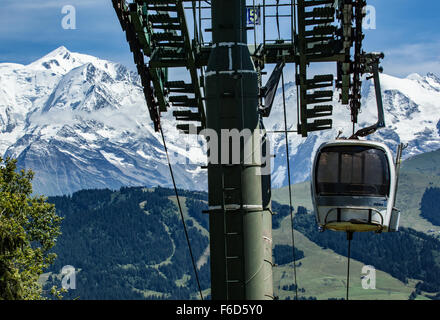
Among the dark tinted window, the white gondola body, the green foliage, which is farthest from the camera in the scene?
the green foliage

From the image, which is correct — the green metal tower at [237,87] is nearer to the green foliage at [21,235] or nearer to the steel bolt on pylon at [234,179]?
the steel bolt on pylon at [234,179]

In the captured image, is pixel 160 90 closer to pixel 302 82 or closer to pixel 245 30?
pixel 302 82

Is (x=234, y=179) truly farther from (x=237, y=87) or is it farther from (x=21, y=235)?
(x=21, y=235)

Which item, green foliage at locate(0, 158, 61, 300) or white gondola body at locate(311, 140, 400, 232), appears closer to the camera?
white gondola body at locate(311, 140, 400, 232)

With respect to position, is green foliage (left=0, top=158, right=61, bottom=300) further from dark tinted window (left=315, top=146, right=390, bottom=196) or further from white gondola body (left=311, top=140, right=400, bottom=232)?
dark tinted window (left=315, top=146, right=390, bottom=196)

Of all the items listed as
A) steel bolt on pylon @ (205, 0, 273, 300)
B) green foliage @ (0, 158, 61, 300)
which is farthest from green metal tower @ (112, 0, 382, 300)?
green foliage @ (0, 158, 61, 300)

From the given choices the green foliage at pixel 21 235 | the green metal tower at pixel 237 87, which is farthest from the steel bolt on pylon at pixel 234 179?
the green foliage at pixel 21 235
